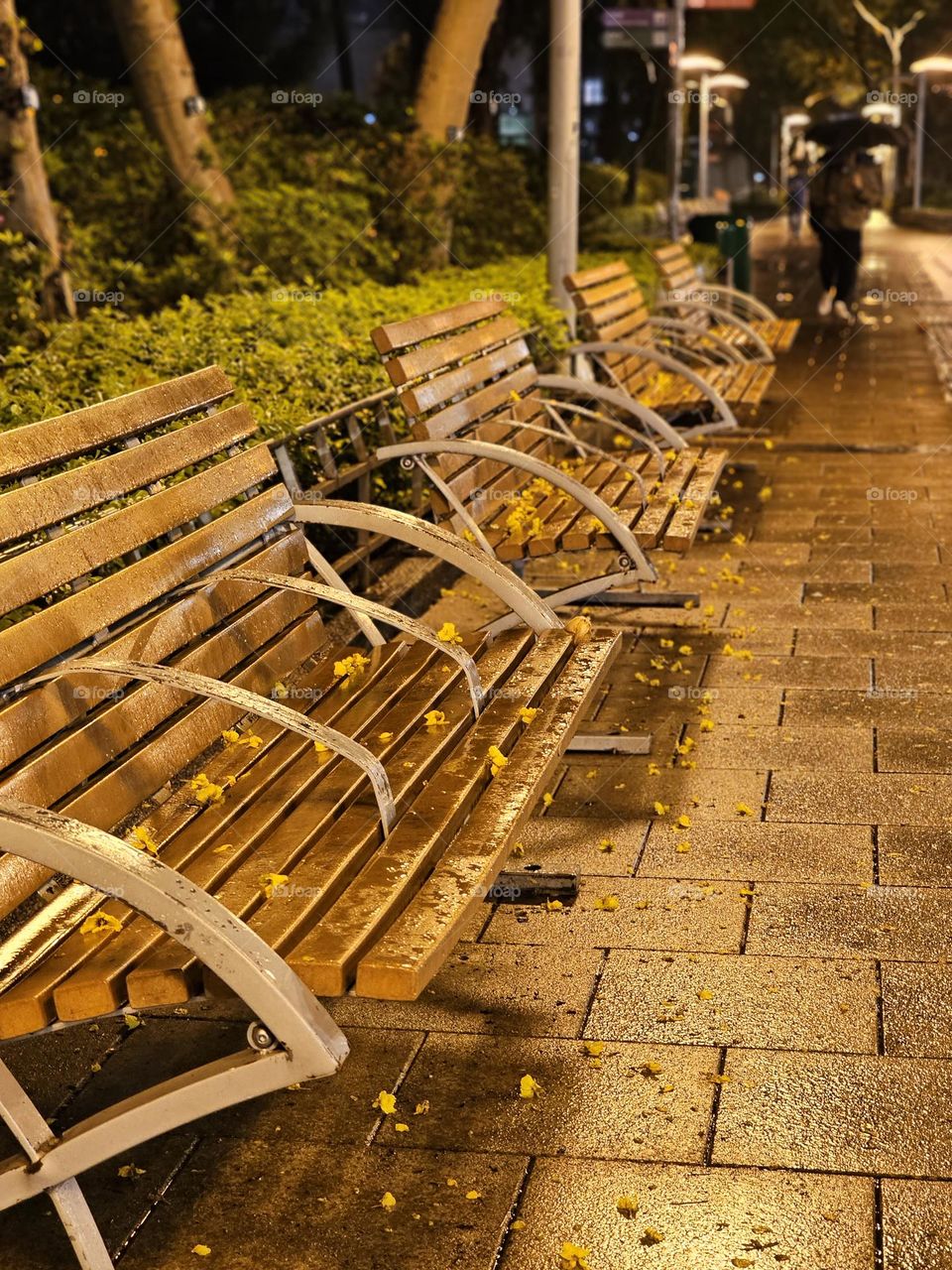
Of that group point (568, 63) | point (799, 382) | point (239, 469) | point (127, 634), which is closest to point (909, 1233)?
point (127, 634)

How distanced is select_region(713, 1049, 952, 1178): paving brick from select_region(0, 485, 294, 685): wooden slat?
1.52 m

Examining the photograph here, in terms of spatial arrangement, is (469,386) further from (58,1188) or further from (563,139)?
(563,139)

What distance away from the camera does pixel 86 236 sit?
13148mm

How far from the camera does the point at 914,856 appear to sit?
4.11 metres

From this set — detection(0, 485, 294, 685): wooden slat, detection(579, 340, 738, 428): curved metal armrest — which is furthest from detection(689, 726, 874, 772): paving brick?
detection(579, 340, 738, 428): curved metal armrest

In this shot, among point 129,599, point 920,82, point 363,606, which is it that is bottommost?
point 363,606

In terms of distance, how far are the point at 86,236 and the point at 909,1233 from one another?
11948mm

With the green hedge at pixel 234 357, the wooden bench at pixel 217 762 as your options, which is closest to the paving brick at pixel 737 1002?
the wooden bench at pixel 217 762

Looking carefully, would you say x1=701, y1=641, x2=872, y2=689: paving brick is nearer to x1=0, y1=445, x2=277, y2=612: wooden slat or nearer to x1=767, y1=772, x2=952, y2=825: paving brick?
x1=767, y1=772, x2=952, y2=825: paving brick

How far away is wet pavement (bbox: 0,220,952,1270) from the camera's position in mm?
2732

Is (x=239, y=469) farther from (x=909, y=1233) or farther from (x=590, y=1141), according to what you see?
(x=909, y=1233)
